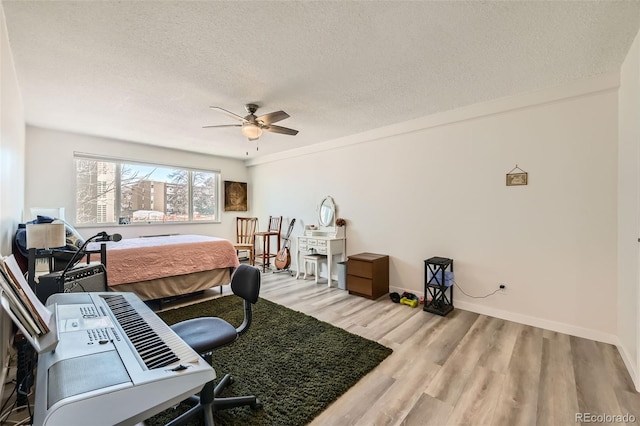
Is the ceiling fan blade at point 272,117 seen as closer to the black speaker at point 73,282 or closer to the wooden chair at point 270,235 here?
the black speaker at point 73,282

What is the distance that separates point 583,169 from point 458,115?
53.3 inches

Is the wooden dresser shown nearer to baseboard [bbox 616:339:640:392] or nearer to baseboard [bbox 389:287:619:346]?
baseboard [bbox 389:287:619:346]

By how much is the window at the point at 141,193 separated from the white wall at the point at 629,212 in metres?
6.23

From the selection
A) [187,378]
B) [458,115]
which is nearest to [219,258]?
[187,378]

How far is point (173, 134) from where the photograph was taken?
4324 millimetres

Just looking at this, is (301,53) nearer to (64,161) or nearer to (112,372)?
(112,372)

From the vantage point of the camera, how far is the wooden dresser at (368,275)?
146 inches

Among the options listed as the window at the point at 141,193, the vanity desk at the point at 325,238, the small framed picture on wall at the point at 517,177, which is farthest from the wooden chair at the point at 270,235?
the small framed picture on wall at the point at 517,177

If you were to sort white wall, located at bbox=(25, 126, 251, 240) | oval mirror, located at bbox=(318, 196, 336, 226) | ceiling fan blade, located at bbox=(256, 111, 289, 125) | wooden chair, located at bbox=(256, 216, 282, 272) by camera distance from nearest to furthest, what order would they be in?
ceiling fan blade, located at bbox=(256, 111, 289, 125) < white wall, located at bbox=(25, 126, 251, 240) < oval mirror, located at bbox=(318, 196, 336, 226) < wooden chair, located at bbox=(256, 216, 282, 272)

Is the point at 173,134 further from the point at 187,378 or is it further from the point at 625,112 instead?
the point at 625,112

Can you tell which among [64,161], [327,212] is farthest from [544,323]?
[64,161]

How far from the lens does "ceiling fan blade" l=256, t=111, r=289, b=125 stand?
2.84 meters

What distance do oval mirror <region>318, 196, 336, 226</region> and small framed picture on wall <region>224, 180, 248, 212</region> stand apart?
242cm

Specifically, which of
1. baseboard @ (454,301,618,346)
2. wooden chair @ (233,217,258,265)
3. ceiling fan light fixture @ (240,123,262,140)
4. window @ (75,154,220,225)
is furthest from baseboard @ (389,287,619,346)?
window @ (75,154,220,225)
